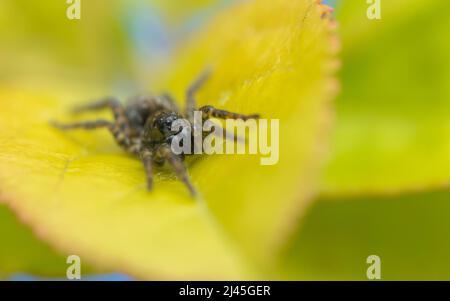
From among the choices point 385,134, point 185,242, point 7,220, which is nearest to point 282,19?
point 385,134

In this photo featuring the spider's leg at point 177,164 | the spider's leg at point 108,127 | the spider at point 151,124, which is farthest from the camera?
the spider's leg at point 108,127

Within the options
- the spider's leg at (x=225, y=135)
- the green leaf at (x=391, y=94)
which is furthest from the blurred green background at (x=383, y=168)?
the spider's leg at (x=225, y=135)

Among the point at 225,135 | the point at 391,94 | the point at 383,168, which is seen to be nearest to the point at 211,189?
the point at 225,135

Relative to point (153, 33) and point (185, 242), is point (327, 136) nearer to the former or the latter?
point (185, 242)

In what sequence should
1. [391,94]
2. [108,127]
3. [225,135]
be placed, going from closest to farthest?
[225,135] → [391,94] → [108,127]

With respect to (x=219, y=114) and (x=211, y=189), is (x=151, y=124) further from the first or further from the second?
(x=211, y=189)

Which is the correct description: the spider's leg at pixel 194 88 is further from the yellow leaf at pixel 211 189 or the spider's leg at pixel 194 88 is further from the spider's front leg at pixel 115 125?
the yellow leaf at pixel 211 189

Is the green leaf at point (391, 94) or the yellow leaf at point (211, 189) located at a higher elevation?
the green leaf at point (391, 94)

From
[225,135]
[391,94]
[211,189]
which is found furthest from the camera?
[391,94]
